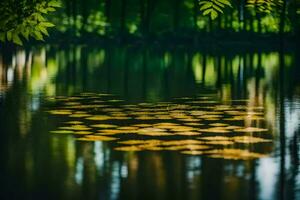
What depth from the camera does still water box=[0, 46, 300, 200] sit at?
32.0 feet

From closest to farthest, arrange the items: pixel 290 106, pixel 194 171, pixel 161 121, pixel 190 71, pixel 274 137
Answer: pixel 194 171, pixel 274 137, pixel 161 121, pixel 290 106, pixel 190 71

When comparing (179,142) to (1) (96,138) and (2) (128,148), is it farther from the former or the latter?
(1) (96,138)

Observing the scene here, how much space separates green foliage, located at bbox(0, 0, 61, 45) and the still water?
75.3 inches

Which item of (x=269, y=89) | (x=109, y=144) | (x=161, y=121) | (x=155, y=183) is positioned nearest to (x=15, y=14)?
(x=155, y=183)

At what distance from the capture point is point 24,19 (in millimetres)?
9109

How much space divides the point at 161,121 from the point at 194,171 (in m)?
6.15

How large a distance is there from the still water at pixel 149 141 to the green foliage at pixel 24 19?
1.91 meters

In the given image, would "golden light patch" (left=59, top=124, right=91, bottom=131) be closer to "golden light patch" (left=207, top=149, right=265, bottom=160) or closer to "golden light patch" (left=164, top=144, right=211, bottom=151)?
"golden light patch" (left=164, top=144, right=211, bottom=151)

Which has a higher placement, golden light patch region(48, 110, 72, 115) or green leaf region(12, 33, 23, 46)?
green leaf region(12, 33, 23, 46)

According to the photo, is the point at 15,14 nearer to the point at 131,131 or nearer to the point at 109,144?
the point at 109,144

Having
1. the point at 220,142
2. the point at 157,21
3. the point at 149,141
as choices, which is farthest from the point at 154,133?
the point at 157,21

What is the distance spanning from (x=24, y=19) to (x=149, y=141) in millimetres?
5115

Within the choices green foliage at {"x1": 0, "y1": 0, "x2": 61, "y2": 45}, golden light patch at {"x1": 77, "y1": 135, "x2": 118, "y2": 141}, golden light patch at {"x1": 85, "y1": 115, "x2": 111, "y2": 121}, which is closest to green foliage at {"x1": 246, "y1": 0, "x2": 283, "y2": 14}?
green foliage at {"x1": 0, "y1": 0, "x2": 61, "y2": 45}

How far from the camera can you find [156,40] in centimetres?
7831
